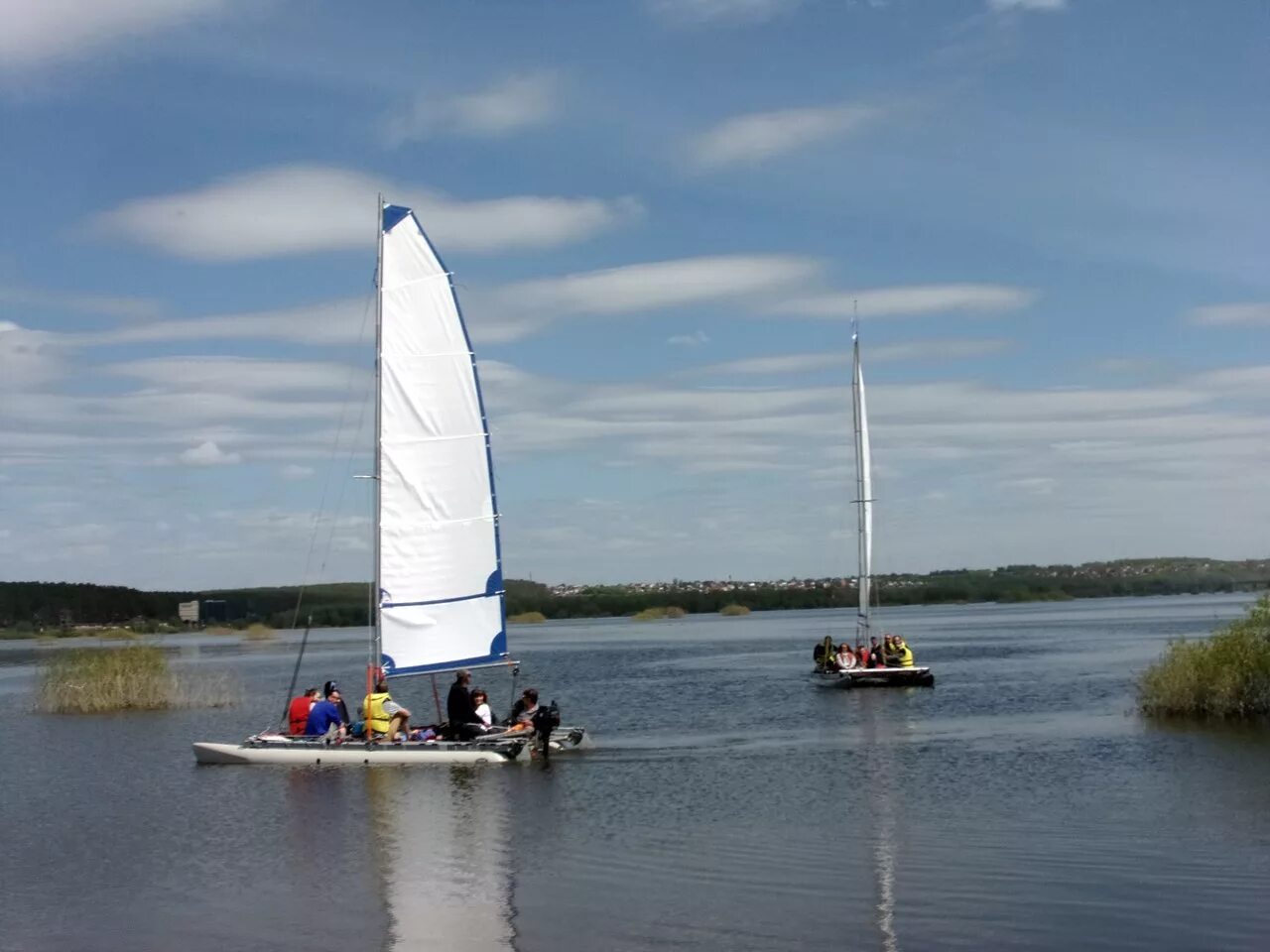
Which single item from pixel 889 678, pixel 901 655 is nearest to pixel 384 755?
pixel 889 678

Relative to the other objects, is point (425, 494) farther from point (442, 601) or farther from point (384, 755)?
point (384, 755)

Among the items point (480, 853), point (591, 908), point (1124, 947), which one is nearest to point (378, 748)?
point (480, 853)

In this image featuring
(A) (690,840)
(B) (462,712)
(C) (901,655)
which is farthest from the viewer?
(C) (901,655)

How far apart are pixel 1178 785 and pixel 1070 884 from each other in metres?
7.52

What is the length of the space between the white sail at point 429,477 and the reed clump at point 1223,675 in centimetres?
1353

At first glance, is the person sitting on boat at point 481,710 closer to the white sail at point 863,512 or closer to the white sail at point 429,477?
the white sail at point 429,477

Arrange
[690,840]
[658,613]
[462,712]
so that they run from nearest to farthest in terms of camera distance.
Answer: [690,840], [462,712], [658,613]

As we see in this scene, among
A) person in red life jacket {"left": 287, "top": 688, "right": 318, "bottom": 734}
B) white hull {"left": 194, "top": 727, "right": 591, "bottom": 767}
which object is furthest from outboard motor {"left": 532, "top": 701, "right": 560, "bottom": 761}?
person in red life jacket {"left": 287, "top": 688, "right": 318, "bottom": 734}

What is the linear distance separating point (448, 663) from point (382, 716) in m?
1.65

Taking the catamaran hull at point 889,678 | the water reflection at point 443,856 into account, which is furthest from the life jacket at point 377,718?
the catamaran hull at point 889,678

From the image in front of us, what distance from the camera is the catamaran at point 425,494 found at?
27.8 meters

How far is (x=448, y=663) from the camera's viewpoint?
93.0 ft

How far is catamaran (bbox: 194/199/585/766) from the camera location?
27.8 metres

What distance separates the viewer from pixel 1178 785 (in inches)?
862
